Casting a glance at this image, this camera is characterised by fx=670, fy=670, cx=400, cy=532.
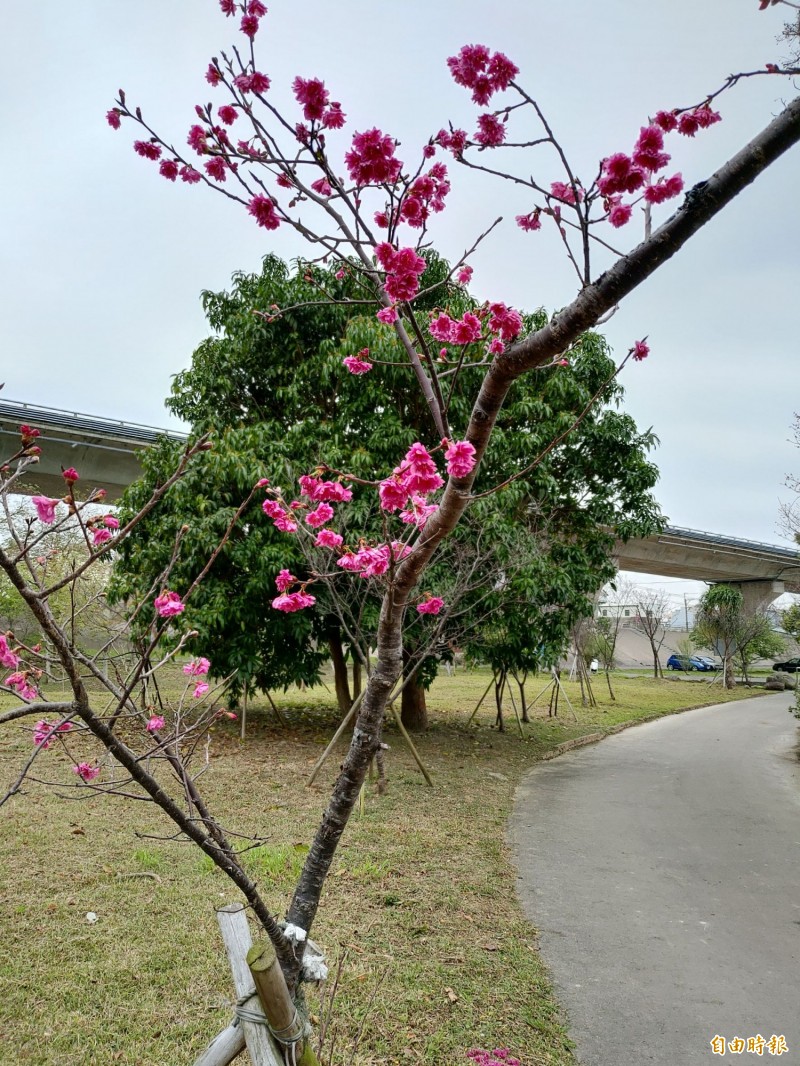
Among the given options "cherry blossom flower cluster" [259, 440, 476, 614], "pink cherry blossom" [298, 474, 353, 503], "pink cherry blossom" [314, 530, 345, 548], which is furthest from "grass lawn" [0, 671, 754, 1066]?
"pink cherry blossom" [314, 530, 345, 548]

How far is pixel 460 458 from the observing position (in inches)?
69.9

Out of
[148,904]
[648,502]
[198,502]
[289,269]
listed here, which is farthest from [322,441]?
[148,904]

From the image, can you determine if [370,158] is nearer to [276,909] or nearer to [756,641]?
[276,909]

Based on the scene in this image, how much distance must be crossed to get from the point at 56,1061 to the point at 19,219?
439 centimetres

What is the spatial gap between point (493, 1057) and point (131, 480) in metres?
12.0

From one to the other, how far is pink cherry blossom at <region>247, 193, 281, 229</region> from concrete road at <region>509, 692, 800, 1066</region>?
339 centimetres

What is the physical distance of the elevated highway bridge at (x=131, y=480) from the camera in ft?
37.3

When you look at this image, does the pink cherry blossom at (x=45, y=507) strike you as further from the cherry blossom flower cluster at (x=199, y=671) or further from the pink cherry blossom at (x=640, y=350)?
the pink cherry blossom at (x=640, y=350)

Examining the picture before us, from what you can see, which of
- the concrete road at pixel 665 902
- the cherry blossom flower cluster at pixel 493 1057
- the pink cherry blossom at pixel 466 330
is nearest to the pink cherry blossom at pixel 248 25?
the pink cherry blossom at pixel 466 330

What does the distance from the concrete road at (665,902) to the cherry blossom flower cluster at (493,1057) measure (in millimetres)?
450

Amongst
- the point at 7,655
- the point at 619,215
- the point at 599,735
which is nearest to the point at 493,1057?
the point at 7,655

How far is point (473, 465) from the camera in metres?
1.77

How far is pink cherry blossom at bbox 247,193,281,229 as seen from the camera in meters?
2.22

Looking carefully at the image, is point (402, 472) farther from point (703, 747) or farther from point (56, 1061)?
point (703, 747)
